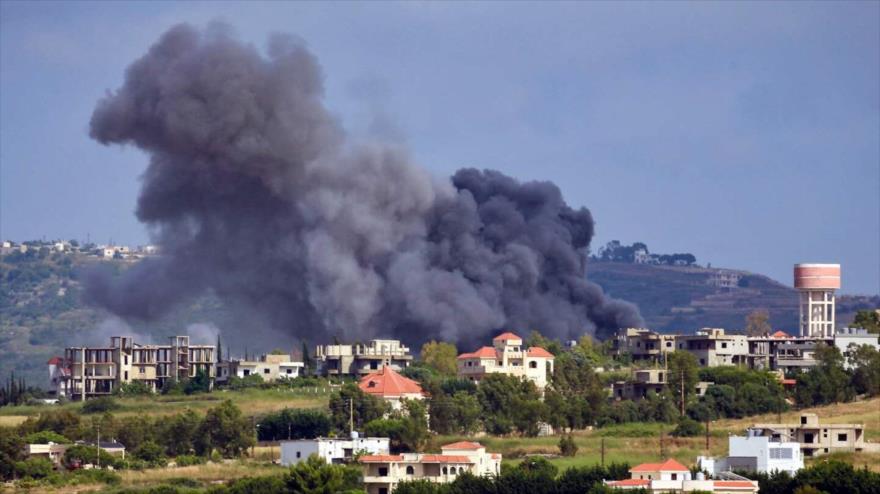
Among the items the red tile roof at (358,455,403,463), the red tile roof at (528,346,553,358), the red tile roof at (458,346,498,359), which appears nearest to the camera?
the red tile roof at (358,455,403,463)

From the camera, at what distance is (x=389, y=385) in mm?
79688

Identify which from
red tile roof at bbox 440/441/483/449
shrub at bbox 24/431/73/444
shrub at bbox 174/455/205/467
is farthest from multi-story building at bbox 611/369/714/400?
shrub at bbox 24/431/73/444

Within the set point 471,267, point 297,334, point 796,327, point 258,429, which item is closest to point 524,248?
point 471,267

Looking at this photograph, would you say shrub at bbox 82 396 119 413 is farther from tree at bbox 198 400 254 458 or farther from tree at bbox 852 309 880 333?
tree at bbox 852 309 880 333

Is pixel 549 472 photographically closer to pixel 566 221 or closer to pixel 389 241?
pixel 389 241

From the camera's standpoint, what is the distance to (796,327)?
19250cm

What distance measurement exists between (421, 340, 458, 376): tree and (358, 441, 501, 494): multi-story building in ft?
71.4

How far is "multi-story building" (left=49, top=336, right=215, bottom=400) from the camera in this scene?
90.2 metres

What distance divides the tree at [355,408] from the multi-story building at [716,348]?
72.2 feet

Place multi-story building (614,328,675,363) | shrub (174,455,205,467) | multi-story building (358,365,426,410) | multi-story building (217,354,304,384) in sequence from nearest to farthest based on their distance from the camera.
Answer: shrub (174,455,205,467)
multi-story building (358,365,426,410)
multi-story building (217,354,304,384)
multi-story building (614,328,675,363)

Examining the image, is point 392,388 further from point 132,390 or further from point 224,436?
point 132,390

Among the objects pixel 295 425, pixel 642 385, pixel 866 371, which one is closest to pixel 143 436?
A: pixel 295 425

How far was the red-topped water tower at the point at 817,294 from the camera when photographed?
346ft

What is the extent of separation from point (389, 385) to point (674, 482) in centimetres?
2006
